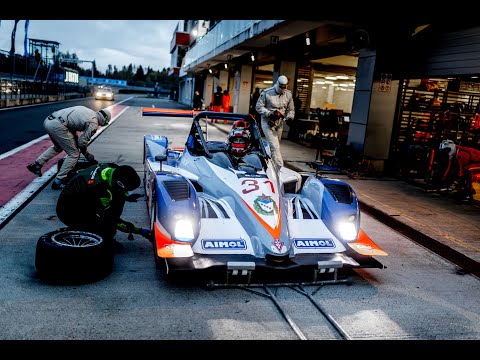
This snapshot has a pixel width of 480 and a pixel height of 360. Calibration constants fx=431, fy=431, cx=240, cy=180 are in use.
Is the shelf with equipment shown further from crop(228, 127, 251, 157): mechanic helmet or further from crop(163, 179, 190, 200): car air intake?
crop(163, 179, 190, 200): car air intake

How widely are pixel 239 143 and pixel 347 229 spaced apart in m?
1.97

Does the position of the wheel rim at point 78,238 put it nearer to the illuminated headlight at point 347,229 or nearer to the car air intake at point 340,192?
the illuminated headlight at point 347,229

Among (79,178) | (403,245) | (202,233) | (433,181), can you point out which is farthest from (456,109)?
(79,178)

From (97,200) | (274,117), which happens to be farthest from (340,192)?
(274,117)

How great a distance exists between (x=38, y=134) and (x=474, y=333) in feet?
44.3

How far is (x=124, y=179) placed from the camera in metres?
4.11

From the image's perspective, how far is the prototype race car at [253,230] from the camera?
365 cm

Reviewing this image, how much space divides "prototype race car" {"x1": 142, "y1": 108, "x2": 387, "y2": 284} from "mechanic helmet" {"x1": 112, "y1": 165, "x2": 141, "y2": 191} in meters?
0.25

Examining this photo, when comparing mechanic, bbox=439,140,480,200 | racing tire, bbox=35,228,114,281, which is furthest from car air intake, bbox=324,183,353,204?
mechanic, bbox=439,140,480,200

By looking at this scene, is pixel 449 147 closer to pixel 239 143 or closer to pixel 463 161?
pixel 463 161

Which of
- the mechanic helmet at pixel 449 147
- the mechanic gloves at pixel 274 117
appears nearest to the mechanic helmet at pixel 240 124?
the mechanic gloves at pixel 274 117

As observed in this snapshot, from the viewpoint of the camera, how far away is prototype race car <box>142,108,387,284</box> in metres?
3.65

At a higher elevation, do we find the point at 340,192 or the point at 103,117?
the point at 103,117

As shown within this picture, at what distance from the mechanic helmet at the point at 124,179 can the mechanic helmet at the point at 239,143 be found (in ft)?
5.84
